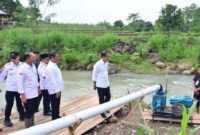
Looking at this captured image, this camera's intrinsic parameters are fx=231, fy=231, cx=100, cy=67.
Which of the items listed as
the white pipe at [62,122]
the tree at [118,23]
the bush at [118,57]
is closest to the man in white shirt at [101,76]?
the white pipe at [62,122]

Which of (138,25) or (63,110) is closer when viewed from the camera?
(63,110)

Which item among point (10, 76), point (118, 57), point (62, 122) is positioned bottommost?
point (118, 57)

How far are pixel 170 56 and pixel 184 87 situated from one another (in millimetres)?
6198

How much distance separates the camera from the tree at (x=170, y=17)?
827 inches

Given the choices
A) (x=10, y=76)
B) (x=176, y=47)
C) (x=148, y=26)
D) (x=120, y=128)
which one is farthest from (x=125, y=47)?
(x=10, y=76)

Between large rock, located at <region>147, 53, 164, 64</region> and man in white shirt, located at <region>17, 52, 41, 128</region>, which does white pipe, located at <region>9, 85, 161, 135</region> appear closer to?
man in white shirt, located at <region>17, 52, 41, 128</region>

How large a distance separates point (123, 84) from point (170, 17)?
35.9ft

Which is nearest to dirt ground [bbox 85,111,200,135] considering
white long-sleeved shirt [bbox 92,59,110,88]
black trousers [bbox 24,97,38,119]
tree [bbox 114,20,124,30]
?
white long-sleeved shirt [bbox 92,59,110,88]

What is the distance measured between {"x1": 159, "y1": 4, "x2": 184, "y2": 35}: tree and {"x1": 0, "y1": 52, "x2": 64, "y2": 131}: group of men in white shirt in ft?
59.1

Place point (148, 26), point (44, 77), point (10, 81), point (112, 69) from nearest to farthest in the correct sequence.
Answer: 1. point (10, 81)
2. point (44, 77)
3. point (112, 69)
4. point (148, 26)

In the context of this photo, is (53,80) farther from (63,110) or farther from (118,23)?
(118,23)

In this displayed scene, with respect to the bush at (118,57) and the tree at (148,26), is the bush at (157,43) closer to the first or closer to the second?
the bush at (118,57)

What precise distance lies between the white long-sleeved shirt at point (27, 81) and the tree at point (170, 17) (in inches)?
746

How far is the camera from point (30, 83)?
14.3 ft
